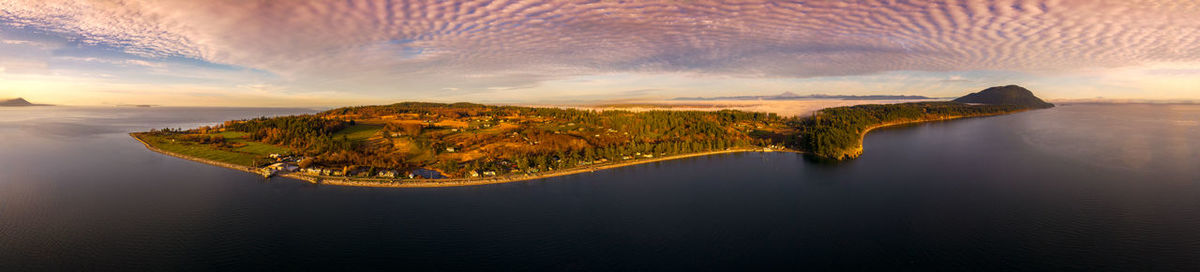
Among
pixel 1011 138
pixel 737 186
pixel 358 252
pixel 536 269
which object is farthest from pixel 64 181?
pixel 1011 138

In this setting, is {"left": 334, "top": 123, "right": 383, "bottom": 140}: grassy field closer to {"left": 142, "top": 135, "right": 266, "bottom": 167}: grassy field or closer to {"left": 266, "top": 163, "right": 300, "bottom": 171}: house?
{"left": 142, "top": 135, "right": 266, "bottom": 167}: grassy field

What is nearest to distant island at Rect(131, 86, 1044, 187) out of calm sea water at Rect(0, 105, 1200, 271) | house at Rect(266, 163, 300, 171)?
A: house at Rect(266, 163, 300, 171)

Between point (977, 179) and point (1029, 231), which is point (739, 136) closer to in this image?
point (977, 179)

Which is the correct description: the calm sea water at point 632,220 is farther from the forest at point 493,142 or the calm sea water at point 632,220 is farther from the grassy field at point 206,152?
the forest at point 493,142

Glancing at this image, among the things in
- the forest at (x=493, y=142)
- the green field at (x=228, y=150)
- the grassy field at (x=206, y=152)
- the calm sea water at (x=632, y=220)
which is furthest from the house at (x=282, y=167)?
the grassy field at (x=206, y=152)

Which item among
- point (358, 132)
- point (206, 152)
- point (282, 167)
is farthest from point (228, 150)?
point (358, 132)

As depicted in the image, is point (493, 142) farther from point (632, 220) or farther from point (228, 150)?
point (632, 220)
